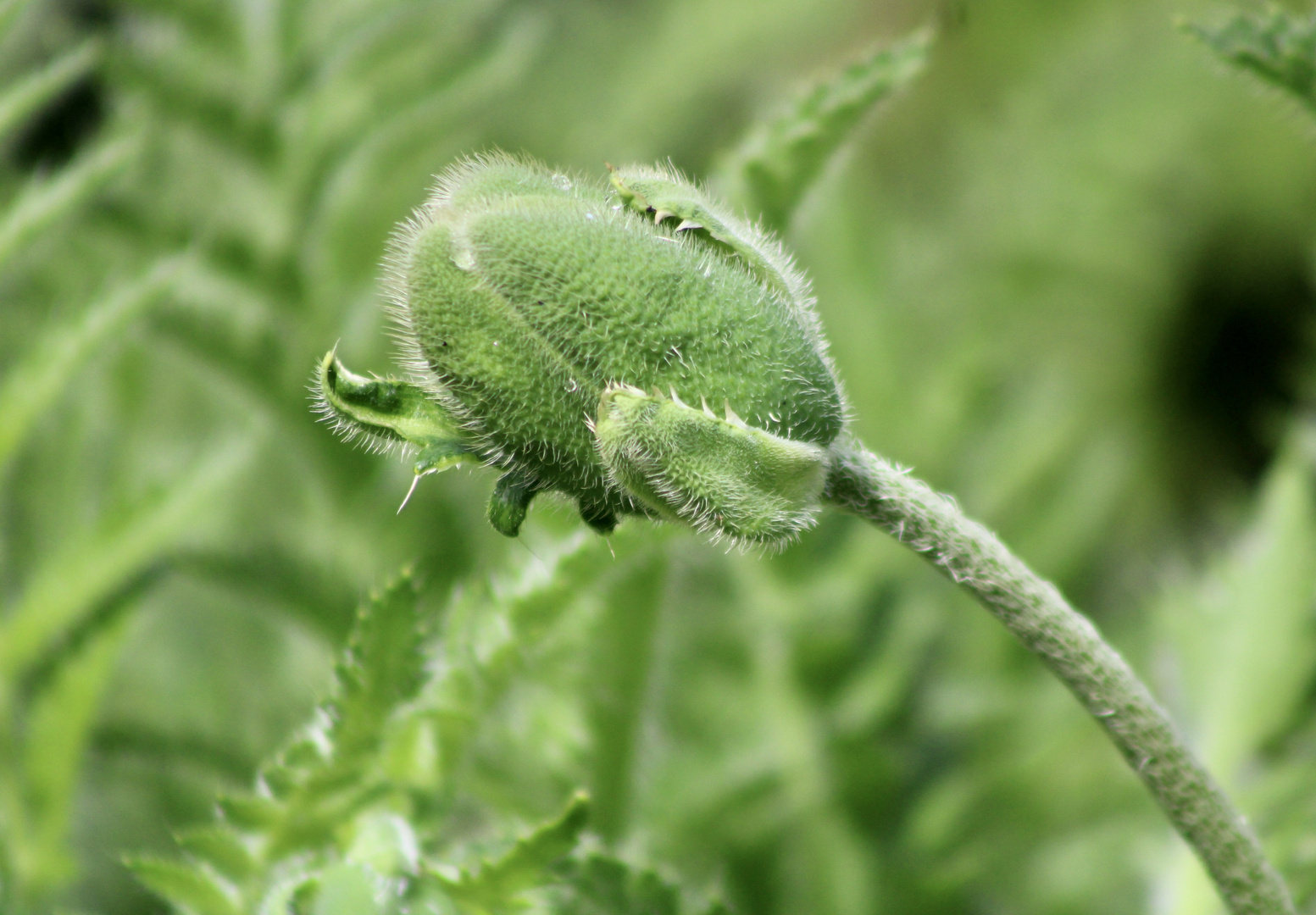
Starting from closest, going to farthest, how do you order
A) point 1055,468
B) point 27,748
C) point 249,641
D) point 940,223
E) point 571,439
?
point 571,439
point 27,748
point 249,641
point 1055,468
point 940,223

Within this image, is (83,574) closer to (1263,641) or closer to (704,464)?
(704,464)

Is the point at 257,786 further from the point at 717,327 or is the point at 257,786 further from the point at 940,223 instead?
the point at 940,223

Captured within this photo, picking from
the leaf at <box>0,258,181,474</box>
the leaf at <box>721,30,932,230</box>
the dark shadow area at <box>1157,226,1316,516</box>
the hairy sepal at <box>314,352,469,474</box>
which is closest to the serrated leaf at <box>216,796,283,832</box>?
the hairy sepal at <box>314,352,469,474</box>

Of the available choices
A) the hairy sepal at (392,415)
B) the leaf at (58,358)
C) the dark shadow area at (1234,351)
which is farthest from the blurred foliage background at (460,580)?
the dark shadow area at (1234,351)

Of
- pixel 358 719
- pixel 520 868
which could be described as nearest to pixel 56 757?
pixel 358 719

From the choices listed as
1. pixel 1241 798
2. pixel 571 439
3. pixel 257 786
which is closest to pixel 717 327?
pixel 571 439

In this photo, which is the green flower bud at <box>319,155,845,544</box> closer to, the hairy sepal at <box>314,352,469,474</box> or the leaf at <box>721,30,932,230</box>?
the hairy sepal at <box>314,352,469,474</box>

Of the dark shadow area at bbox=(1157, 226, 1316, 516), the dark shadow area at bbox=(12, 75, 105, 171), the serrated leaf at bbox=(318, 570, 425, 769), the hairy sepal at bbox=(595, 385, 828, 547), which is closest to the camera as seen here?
the hairy sepal at bbox=(595, 385, 828, 547)
